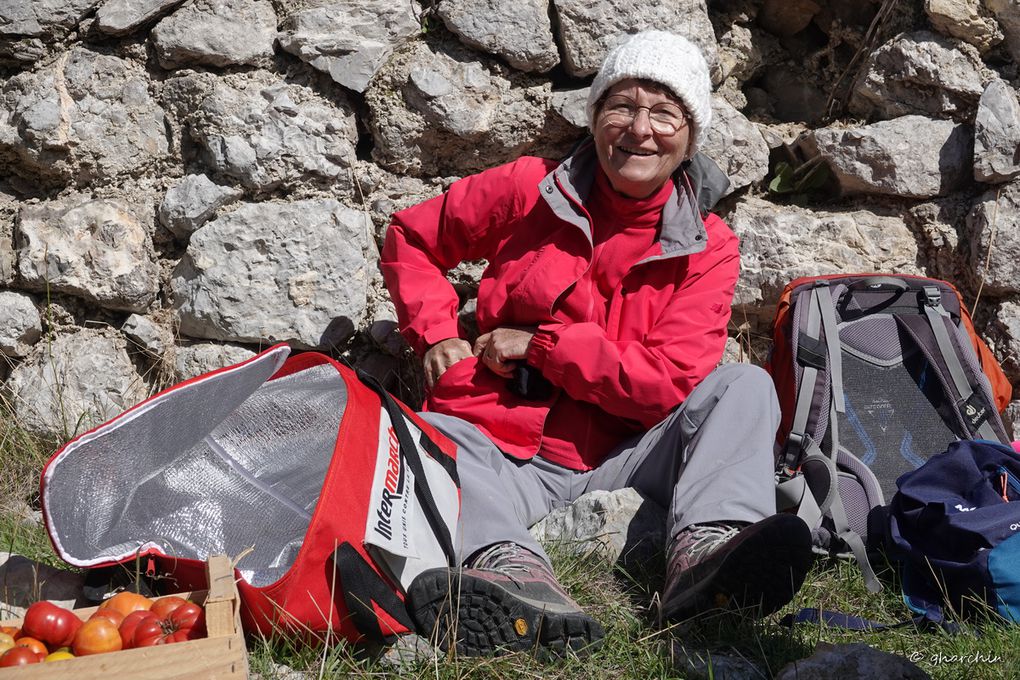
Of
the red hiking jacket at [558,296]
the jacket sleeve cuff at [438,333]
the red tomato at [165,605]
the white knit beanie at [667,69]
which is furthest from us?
the jacket sleeve cuff at [438,333]

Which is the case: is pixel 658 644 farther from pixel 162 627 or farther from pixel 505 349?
pixel 162 627

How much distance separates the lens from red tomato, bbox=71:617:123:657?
1.86 meters

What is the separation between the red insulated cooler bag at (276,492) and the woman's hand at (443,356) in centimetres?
36

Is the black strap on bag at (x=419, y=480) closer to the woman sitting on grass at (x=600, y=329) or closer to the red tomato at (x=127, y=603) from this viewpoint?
the woman sitting on grass at (x=600, y=329)

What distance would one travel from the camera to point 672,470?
113 inches

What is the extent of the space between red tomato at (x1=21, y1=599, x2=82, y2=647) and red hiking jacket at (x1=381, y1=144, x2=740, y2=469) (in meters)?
1.32

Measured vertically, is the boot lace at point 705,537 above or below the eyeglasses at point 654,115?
below

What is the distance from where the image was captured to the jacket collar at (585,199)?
9.86ft

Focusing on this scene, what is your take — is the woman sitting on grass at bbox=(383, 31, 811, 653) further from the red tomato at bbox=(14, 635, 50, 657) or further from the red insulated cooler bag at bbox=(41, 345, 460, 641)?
the red tomato at bbox=(14, 635, 50, 657)

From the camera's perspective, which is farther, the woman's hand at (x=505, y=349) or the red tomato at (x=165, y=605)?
the woman's hand at (x=505, y=349)

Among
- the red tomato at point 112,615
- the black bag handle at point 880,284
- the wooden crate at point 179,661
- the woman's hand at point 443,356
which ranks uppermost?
the black bag handle at point 880,284

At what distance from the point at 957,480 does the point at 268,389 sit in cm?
195

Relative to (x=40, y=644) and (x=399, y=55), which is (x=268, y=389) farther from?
(x=399, y=55)

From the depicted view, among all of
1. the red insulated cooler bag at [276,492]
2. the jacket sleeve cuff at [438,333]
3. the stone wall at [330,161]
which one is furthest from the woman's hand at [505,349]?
the stone wall at [330,161]
